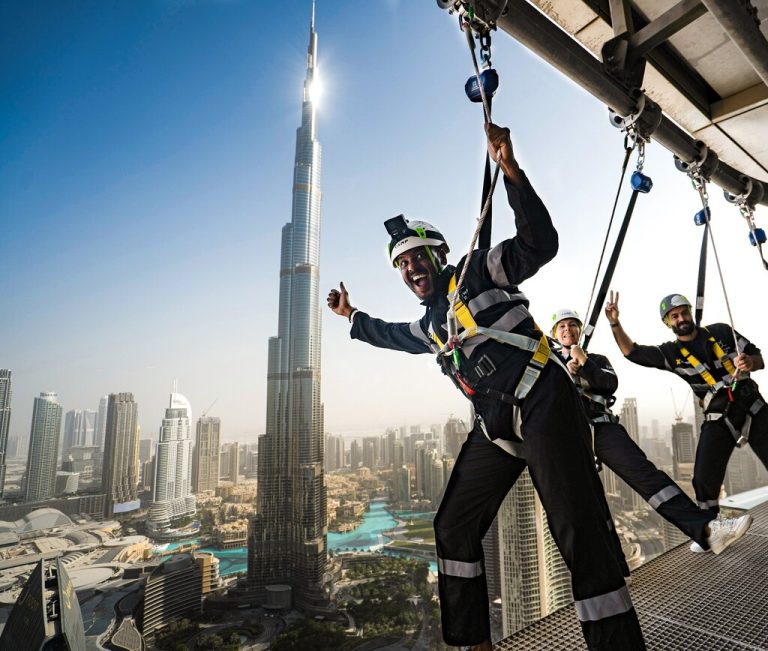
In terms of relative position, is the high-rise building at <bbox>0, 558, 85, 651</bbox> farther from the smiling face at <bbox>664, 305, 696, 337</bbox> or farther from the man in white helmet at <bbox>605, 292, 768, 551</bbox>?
the smiling face at <bbox>664, 305, 696, 337</bbox>

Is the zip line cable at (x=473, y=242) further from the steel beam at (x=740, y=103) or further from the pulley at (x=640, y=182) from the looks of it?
the steel beam at (x=740, y=103)

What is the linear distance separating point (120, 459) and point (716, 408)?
45.4 metres

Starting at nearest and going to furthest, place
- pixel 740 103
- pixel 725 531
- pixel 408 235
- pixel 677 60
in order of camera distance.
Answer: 1. pixel 408 235
2. pixel 725 531
3. pixel 677 60
4. pixel 740 103

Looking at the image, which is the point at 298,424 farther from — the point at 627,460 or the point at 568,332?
the point at 627,460

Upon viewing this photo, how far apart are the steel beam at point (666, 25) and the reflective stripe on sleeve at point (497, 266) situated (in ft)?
5.82

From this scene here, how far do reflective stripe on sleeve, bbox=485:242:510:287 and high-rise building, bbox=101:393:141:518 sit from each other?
148 ft

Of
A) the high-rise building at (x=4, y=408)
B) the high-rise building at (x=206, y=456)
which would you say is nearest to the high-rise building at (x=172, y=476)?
the high-rise building at (x=206, y=456)

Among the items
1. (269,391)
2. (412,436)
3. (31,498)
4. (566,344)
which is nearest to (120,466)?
(31,498)

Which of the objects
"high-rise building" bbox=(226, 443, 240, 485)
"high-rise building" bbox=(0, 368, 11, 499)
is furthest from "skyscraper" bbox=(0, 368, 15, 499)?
"high-rise building" bbox=(226, 443, 240, 485)

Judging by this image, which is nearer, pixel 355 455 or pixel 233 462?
pixel 355 455

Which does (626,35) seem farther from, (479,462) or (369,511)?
(369,511)

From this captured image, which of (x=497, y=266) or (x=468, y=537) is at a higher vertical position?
(x=497, y=266)

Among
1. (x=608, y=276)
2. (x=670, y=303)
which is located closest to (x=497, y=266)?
(x=608, y=276)

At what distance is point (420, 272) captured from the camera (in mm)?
1613
